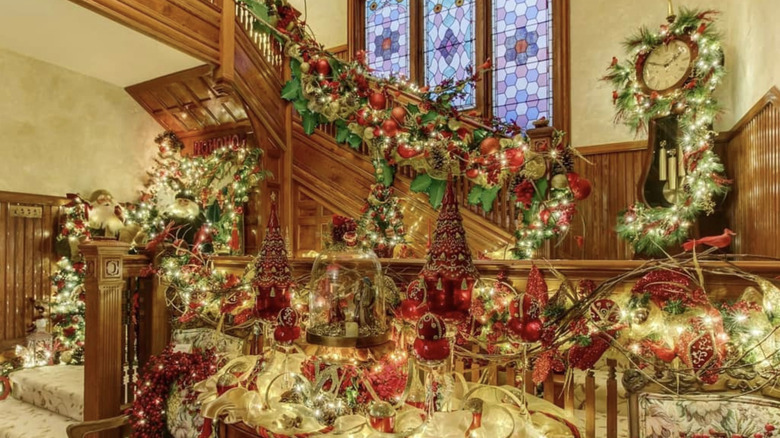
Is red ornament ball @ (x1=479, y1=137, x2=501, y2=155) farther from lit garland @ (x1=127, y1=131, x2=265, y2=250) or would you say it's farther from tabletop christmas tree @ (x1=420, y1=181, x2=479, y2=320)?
lit garland @ (x1=127, y1=131, x2=265, y2=250)

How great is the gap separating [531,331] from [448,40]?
5521 mm

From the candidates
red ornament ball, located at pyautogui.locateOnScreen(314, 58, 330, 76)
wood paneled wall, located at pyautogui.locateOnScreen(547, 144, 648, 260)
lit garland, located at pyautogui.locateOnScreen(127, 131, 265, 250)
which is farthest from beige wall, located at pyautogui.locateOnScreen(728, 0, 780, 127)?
lit garland, located at pyautogui.locateOnScreen(127, 131, 265, 250)

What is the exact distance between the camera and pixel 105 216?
17.6ft

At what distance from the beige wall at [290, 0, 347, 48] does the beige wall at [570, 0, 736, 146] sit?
11.3ft

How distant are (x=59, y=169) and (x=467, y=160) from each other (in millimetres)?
4692

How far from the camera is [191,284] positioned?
10.9ft

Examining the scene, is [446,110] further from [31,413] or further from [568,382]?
[31,413]

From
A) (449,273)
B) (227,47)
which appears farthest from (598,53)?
(449,273)

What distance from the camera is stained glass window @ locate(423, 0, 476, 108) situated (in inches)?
239

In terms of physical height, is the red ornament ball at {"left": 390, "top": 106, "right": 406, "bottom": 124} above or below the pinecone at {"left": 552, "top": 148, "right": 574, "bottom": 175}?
above

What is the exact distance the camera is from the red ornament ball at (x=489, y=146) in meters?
3.32

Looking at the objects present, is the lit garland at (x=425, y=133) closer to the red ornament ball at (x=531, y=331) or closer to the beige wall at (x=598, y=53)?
the red ornament ball at (x=531, y=331)

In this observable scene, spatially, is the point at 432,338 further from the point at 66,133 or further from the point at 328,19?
the point at 328,19

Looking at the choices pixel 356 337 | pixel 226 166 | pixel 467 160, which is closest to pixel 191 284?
pixel 356 337
